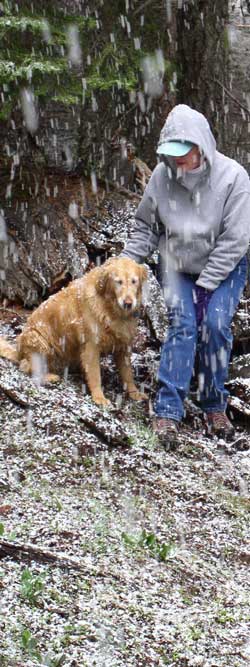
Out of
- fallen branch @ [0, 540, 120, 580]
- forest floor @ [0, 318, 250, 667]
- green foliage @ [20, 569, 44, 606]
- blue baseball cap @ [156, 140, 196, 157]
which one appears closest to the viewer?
forest floor @ [0, 318, 250, 667]

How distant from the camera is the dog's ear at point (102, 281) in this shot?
5.91 metres

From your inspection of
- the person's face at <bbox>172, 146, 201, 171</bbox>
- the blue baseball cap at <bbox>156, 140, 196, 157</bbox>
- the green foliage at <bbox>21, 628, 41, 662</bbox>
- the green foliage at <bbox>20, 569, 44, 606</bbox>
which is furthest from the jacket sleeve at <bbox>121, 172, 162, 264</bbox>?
the green foliage at <bbox>21, 628, 41, 662</bbox>

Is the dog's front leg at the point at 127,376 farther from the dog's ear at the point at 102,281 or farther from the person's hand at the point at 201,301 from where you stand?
the person's hand at the point at 201,301

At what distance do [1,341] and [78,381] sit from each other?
74 centimetres

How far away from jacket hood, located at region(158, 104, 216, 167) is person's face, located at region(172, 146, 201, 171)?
62 millimetres

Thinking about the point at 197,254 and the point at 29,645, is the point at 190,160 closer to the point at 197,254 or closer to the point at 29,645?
the point at 197,254

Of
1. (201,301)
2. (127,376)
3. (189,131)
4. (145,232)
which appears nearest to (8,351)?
(127,376)

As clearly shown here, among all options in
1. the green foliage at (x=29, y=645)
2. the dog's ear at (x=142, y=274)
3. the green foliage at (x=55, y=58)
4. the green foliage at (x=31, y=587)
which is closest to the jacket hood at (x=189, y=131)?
the dog's ear at (x=142, y=274)

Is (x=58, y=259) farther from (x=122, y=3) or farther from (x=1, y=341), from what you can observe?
(x=122, y=3)

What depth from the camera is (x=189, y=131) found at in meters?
5.66

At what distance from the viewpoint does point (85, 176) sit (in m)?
8.34

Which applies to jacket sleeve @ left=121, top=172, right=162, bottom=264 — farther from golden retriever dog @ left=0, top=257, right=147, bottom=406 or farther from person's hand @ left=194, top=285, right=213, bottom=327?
person's hand @ left=194, top=285, right=213, bottom=327

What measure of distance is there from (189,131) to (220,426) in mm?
2082

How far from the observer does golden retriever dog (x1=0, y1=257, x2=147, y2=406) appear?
5883 millimetres
